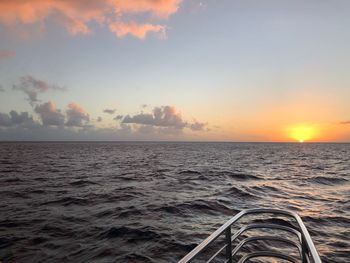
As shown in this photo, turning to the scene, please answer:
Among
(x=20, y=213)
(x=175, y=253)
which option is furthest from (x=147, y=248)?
(x=20, y=213)

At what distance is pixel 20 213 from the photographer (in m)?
15.5

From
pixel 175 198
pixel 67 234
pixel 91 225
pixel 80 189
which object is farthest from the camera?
pixel 80 189

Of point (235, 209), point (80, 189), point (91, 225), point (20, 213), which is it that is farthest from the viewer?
point (80, 189)

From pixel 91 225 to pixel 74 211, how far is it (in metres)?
3.07

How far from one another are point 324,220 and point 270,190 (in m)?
9.28

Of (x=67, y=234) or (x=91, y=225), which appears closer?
(x=67, y=234)

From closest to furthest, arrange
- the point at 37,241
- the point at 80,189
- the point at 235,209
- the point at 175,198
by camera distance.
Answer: the point at 37,241, the point at 235,209, the point at 175,198, the point at 80,189

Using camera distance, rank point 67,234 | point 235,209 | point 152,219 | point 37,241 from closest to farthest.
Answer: point 37,241, point 67,234, point 152,219, point 235,209

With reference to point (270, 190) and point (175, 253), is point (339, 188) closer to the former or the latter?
point (270, 190)

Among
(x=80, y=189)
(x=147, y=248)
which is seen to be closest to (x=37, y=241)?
(x=147, y=248)

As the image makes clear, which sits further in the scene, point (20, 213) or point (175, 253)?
point (20, 213)

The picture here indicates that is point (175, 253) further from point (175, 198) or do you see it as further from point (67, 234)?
point (175, 198)

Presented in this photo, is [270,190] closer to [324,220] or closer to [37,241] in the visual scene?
[324,220]

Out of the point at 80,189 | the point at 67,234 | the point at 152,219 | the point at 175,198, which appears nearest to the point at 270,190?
the point at 175,198
